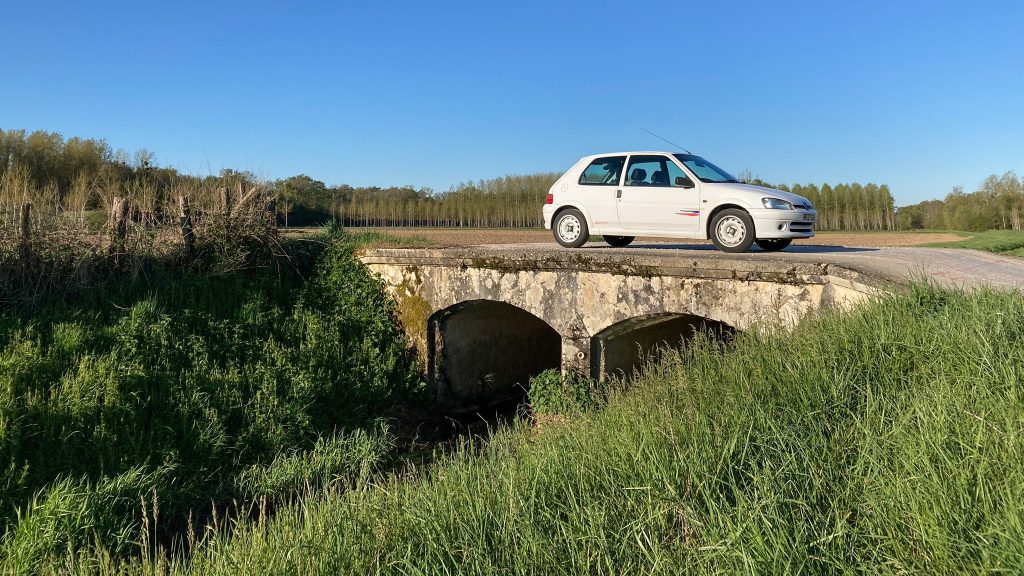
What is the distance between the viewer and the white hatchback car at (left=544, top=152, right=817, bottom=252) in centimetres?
963

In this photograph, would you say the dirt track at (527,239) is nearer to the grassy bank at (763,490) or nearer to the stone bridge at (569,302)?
the stone bridge at (569,302)

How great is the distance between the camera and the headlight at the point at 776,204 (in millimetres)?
9555

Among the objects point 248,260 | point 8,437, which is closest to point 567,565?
point 8,437

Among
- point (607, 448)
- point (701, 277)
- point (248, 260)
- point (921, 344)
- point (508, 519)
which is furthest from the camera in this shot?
point (248, 260)

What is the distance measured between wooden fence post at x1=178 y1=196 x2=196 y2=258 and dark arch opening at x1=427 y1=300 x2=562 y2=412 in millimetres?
4133

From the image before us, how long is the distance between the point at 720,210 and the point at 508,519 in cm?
753

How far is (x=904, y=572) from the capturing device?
2.58 metres

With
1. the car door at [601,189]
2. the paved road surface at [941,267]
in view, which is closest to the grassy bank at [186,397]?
the car door at [601,189]

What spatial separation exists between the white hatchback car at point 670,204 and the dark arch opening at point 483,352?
2.30 meters

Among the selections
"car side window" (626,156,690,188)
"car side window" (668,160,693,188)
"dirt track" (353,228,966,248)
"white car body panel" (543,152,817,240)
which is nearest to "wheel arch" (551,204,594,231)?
"white car body panel" (543,152,817,240)

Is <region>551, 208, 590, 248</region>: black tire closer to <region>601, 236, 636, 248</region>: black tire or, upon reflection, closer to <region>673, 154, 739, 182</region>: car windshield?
<region>601, 236, 636, 248</region>: black tire

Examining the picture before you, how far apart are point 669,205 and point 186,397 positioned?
7239 mm

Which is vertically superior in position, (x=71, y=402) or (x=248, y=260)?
(x=248, y=260)

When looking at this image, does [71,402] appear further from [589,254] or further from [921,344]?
[921,344]
